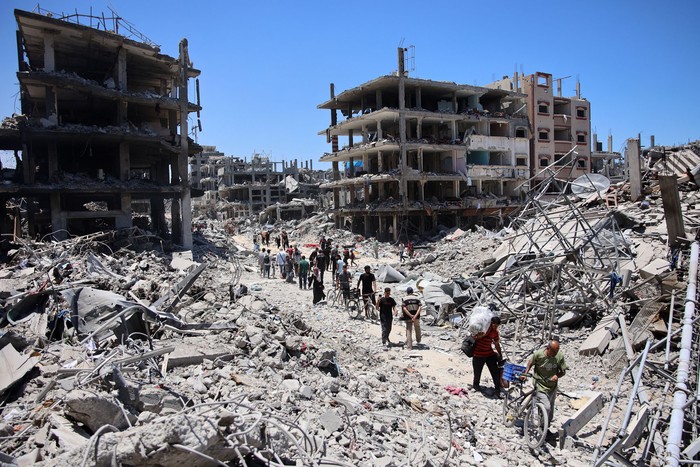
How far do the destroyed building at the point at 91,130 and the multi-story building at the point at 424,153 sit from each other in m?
15.2

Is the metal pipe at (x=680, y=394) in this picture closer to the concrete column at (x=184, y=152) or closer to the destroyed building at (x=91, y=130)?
the destroyed building at (x=91, y=130)

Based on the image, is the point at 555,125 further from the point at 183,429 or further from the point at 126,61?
the point at 183,429

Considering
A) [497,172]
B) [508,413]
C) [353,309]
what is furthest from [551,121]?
[508,413]

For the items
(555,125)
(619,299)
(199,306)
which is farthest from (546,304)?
(555,125)

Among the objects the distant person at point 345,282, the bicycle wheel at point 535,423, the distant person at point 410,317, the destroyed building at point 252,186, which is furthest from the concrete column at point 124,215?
the destroyed building at point 252,186

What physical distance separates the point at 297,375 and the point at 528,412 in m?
3.47

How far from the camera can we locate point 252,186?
6525cm

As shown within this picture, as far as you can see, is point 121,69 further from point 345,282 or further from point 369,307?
point 369,307

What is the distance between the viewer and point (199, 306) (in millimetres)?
10727

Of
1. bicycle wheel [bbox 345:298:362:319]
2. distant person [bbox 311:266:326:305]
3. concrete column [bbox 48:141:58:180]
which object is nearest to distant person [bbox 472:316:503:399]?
bicycle wheel [bbox 345:298:362:319]

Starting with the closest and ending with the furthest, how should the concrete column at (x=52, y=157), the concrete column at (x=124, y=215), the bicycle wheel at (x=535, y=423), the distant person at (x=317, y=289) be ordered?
1. the bicycle wheel at (x=535, y=423)
2. the distant person at (x=317, y=289)
3. the concrete column at (x=52, y=157)
4. the concrete column at (x=124, y=215)

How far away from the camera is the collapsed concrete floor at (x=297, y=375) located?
458cm

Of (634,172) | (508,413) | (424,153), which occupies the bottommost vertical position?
(508,413)

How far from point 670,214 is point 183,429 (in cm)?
1295
